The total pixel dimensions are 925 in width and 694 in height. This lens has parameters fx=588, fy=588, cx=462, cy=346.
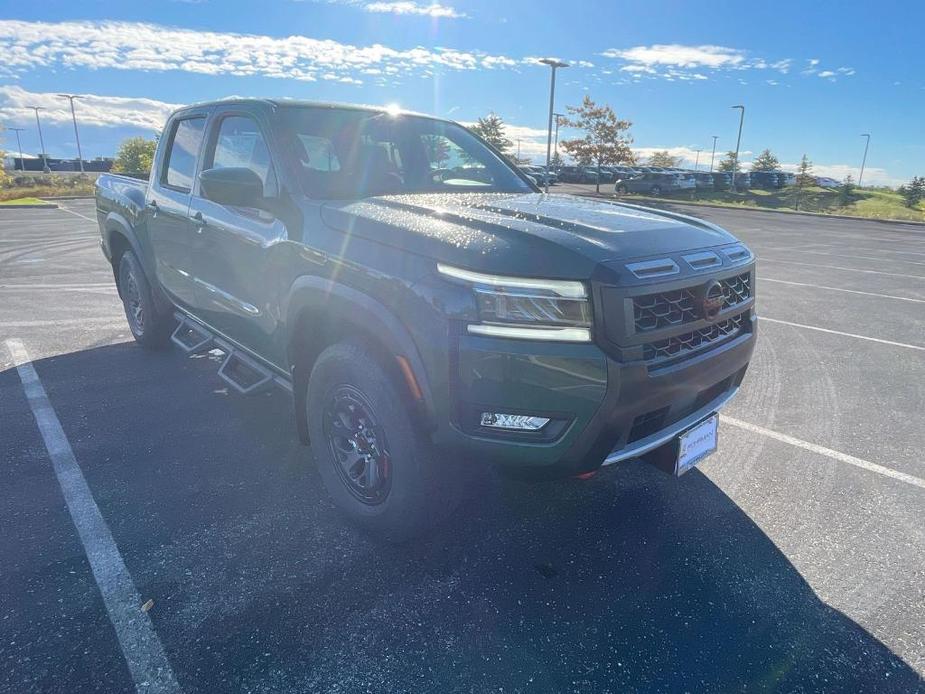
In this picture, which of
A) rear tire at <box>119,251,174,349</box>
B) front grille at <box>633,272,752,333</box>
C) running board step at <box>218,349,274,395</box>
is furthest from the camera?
rear tire at <box>119,251,174,349</box>

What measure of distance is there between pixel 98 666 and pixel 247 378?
6.01 feet

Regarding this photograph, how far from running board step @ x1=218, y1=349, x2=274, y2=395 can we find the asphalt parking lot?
44cm

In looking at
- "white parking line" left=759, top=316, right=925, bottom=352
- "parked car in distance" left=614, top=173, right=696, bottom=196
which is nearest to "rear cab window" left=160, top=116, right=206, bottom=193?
"white parking line" left=759, top=316, right=925, bottom=352

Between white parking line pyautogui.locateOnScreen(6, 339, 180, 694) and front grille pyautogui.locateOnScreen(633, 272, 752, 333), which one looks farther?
front grille pyautogui.locateOnScreen(633, 272, 752, 333)

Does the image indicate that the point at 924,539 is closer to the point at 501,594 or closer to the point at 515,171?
the point at 501,594

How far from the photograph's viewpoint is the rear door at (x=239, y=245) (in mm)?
3049

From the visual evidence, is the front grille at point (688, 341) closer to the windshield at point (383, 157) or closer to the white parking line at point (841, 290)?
the windshield at point (383, 157)

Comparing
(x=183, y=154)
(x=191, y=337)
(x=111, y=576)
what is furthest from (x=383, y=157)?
(x=111, y=576)

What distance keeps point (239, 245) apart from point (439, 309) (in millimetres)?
1678

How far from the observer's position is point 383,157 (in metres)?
3.36

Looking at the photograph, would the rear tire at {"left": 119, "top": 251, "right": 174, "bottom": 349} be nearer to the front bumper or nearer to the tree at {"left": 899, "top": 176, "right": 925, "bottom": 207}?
the front bumper

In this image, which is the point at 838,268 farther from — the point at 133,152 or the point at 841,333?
the point at 133,152

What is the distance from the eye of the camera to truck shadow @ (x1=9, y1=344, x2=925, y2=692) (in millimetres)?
2068

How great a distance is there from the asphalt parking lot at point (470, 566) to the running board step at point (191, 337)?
1.35 ft
